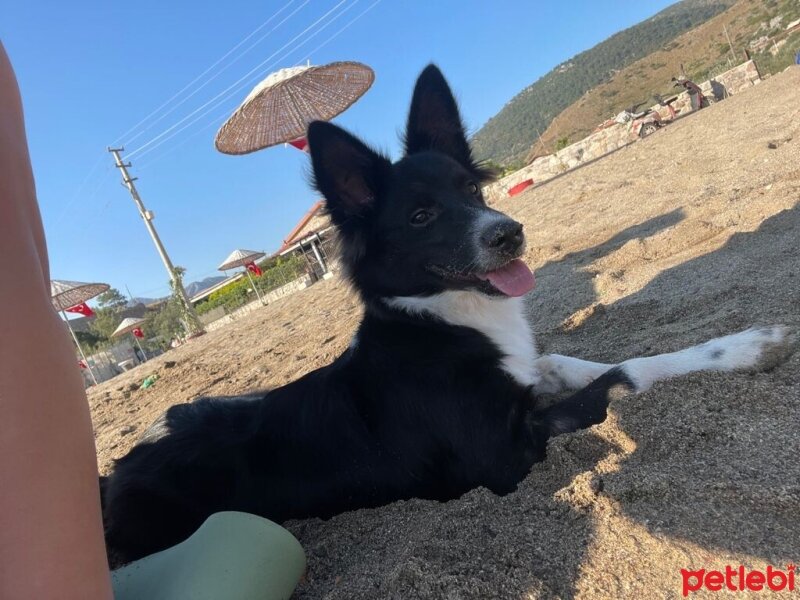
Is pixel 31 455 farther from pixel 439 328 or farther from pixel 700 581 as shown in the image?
pixel 439 328

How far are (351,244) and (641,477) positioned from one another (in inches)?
77.8

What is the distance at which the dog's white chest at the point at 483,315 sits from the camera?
280 centimetres

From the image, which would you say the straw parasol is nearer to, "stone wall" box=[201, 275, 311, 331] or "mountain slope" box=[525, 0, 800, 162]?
"stone wall" box=[201, 275, 311, 331]

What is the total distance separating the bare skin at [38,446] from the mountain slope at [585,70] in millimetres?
99845

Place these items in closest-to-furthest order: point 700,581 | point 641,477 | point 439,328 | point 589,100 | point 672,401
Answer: point 700,581 → point 641,477 → point 672,401 → point 439,328 → point 589,100

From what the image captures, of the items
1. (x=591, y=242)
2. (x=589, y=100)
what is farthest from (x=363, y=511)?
(x=589, y=100)

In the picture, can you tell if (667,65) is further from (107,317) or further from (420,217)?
(420,217)

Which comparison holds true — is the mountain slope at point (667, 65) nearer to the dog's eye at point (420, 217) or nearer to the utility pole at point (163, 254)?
the utility pole at point (163, 254)

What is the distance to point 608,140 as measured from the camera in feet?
78.5

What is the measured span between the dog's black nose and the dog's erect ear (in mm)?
735

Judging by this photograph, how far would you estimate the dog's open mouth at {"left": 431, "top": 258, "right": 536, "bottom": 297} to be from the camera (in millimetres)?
2873

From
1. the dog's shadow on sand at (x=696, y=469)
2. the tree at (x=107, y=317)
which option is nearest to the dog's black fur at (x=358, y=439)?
the dog's shadow on sand at (x=696, y=469)

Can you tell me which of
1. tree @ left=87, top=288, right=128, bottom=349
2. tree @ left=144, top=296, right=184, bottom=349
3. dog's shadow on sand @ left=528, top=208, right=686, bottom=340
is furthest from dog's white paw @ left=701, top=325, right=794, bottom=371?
tree @ left=87, top=288, right=128, bottom=349

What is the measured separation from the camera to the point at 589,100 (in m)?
70.8
